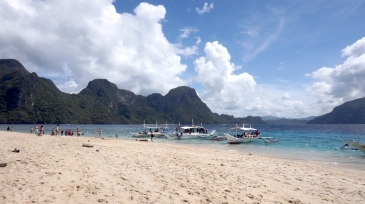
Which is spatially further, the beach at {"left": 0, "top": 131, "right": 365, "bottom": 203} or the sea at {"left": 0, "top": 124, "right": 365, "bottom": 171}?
the sea at {"left": 0, "top": 124, "right": 365, "bottom": 171}

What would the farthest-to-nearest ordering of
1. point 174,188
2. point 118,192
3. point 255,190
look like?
point 255,190 → point 174,188 → point 118,192

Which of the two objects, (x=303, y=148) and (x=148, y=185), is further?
(x=303, y=148)

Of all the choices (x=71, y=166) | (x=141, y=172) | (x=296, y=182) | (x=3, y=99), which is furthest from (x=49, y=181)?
(x=3, y=99)

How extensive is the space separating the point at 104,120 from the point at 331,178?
18458 centimetres

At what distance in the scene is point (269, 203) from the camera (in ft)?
22.2

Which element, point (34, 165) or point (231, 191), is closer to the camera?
point (231, 191)

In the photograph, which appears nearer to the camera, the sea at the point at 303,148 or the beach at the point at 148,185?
the beach at the point at 148,185

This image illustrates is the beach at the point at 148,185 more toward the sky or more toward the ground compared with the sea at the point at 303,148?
more toward the sky

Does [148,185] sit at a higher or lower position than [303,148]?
higher

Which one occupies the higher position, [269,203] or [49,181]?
[49,181]

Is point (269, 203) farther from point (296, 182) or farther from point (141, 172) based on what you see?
point (141, 172)

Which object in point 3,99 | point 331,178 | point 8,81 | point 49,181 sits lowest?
point 331,178

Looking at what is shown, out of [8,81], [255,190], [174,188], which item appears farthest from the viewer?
[8,81]

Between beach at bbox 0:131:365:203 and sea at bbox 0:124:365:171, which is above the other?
beach at bbox 0:131:365:203
